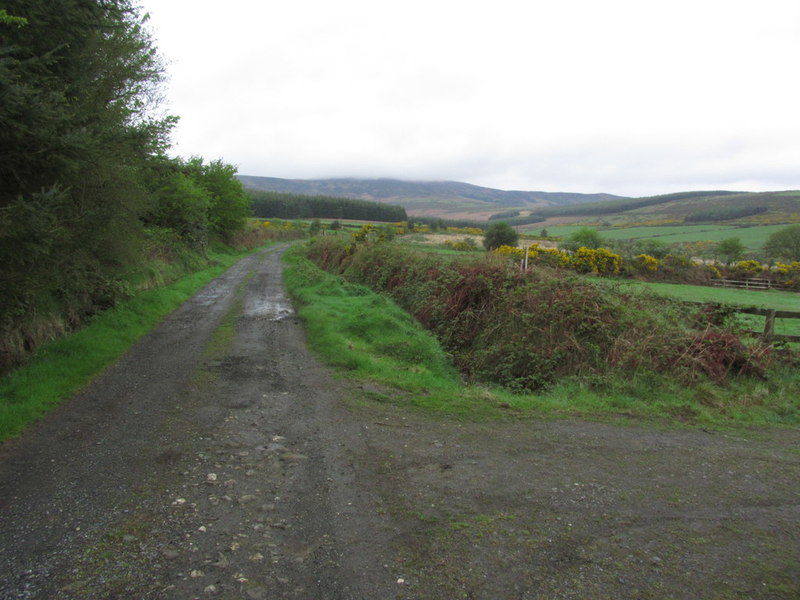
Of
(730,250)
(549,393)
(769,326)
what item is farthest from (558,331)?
(730,250)

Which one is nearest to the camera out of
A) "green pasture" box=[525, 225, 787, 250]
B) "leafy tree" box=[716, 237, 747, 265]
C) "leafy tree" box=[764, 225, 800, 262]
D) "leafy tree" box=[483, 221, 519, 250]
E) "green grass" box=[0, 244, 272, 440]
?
"green grass" box=[0, 244, 272, 440]

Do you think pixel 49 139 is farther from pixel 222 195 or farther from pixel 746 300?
pixel 746 300

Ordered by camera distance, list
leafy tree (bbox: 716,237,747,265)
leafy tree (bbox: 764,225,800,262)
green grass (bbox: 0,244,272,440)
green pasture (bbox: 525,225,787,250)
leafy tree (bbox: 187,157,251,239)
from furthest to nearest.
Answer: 1. green pasture (bbox: 525,225,787,250)
2. leafy tree (bbox: 764,225,800,262)
3. leafy tree (bbox: 716,237,747,265)
4. leafy tree (bbox: 187,157,251,239)
5. green grass (bbox: 0,244,272,440)

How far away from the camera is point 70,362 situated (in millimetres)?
7395

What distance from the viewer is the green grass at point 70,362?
222 inches

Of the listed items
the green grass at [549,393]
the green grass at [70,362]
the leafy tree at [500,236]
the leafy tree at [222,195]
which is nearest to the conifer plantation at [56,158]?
the green grass at [70,362]

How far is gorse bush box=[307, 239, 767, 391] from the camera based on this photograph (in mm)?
8211

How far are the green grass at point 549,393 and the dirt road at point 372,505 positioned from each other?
1.62 feet

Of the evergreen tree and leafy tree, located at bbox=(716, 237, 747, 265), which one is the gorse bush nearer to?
the evergreen tree

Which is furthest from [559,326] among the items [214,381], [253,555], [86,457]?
[86,457]

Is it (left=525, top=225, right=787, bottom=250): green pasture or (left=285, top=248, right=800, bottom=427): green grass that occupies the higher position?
(left=525, top=225, right=787, bottom=250): green pasture

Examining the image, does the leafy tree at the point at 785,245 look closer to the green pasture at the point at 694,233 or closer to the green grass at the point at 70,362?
the green pasture at the point at 694,233

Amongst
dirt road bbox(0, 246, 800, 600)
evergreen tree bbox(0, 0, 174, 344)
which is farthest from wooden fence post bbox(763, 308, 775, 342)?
evergreen tree bbox(0, 0, 174, 344)

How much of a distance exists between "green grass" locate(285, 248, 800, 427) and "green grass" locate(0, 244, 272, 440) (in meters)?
3.93
